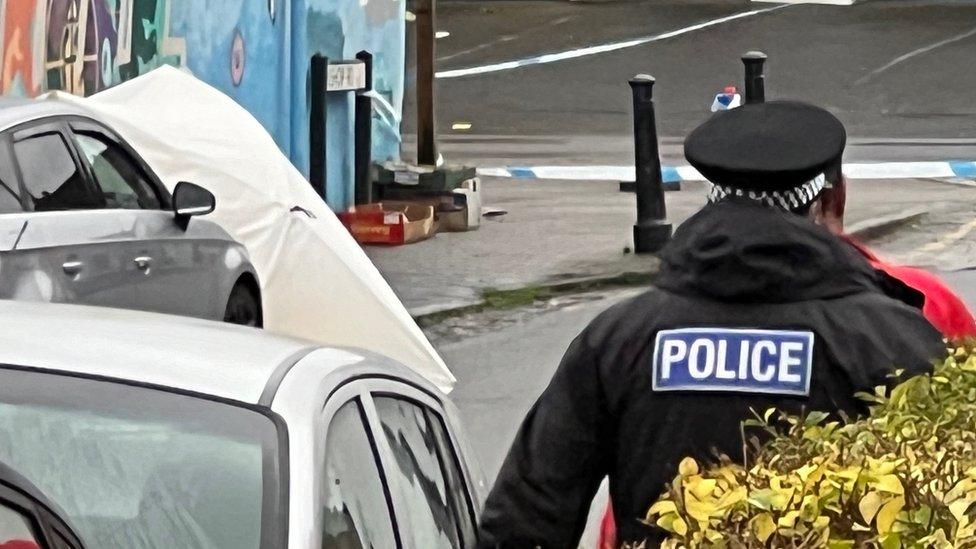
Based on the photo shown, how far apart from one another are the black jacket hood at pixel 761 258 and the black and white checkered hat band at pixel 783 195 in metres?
0.02

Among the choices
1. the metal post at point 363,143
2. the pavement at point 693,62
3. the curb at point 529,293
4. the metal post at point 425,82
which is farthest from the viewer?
the pavement at point 693,62

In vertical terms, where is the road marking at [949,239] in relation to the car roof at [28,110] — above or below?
below

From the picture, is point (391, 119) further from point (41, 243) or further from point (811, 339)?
point (811, 339)

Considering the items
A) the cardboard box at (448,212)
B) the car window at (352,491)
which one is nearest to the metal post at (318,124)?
the cardboard box at (448,212)

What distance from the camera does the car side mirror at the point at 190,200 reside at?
8.16 m

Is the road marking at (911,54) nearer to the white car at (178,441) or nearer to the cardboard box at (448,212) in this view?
the cardboard box at (448,212)

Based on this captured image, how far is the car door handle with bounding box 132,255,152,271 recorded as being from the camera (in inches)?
307

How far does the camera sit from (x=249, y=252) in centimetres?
973

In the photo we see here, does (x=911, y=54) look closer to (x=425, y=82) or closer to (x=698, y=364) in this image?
(x=425, y=82)

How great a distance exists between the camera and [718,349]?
355 cm

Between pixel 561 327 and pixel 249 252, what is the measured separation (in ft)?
8.96

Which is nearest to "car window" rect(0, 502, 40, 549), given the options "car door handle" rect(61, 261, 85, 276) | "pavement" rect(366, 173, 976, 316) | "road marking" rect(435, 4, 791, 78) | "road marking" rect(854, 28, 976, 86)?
"car door handle" rect(61, 261, 85, 276)

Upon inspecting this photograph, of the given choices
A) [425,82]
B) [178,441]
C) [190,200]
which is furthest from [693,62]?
[178,441]

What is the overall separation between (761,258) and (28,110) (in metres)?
4.45
